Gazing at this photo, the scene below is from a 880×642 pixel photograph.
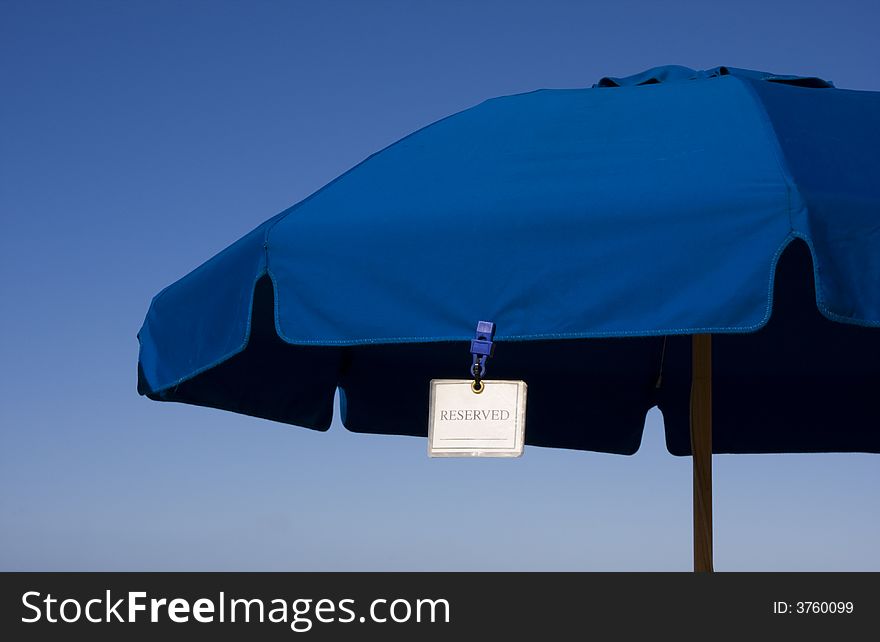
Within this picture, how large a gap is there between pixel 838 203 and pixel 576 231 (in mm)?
596

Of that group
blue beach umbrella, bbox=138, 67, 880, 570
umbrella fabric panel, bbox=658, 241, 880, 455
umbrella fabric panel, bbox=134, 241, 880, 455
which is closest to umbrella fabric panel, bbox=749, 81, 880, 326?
blue beach umbrella, bbox=138, 67, 880, 570

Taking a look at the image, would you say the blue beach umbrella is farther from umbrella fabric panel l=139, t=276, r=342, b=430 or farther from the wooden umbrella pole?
umbrella fabric panel l=139, t=276, r=342, b=430

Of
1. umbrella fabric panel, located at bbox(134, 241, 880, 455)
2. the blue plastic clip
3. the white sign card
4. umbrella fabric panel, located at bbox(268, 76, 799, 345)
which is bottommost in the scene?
the white sign card

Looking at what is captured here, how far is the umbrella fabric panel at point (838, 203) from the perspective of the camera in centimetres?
Result: 264

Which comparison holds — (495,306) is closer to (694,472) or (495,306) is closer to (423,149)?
(423,149)

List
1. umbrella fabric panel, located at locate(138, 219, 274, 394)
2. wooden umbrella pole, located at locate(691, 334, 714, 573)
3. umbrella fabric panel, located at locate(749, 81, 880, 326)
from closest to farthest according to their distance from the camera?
umbrella fabric panel, located at locate(749, 81, 880, 326) → umbrella fabric panel, located at locate(138, 219, 274, 394) → wooden umbrella pole, located at locate(691, 334, 714, 573)

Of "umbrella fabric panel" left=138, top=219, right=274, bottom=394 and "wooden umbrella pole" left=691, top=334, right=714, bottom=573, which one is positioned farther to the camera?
"wooden umbrella pole" left=691, top=334, right=714, bottom=573

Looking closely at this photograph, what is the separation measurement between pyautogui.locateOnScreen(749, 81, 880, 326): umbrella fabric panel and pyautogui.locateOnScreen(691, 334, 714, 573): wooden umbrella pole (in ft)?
3.35

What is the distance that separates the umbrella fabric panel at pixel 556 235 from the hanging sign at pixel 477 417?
0.15 m

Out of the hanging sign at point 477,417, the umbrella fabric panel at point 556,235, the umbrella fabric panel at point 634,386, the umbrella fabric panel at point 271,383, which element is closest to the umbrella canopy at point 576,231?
the umbrella fabric panel at point 556,235

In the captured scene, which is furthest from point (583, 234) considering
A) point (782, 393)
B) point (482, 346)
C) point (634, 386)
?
point (782, 393)

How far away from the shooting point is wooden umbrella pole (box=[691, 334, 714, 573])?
401 cm

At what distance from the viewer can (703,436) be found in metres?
4.03
